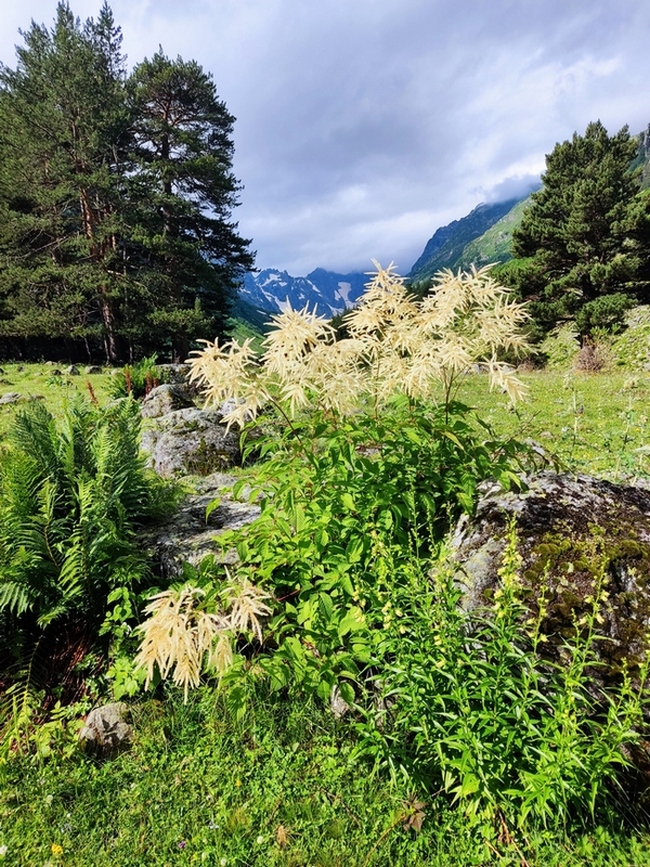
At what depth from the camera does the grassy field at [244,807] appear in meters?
2.56

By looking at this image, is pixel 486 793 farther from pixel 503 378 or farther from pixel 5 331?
pixel 5 331

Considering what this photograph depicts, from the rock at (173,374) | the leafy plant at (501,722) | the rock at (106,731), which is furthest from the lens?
the rock at (173,374)

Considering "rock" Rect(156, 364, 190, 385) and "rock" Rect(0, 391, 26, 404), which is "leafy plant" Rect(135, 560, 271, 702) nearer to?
"rock" Rect(0, 391, 26, 404)

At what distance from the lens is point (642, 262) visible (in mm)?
30031

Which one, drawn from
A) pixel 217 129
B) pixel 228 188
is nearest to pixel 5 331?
pixel 228 188

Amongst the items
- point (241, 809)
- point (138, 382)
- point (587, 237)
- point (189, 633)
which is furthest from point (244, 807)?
point (587, 237)

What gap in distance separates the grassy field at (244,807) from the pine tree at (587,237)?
33.1 metres

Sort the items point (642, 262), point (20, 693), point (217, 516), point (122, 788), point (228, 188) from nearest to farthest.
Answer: point (122, 788) → point (20, 693) → point (217, 516) → point (642, 262) → point (228, 188)

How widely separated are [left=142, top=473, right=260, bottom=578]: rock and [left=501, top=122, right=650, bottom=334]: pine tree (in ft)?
104

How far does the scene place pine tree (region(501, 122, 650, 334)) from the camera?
29.8 metres

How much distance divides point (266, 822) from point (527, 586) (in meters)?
2.43

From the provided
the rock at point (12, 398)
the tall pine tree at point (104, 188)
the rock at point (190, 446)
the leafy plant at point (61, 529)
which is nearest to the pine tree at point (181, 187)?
the tall pine tree at point (104, 188)

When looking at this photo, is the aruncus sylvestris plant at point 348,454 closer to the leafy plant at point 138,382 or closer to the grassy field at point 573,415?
the grassy field at point 573,415

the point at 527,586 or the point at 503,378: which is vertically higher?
the point at 503,378
